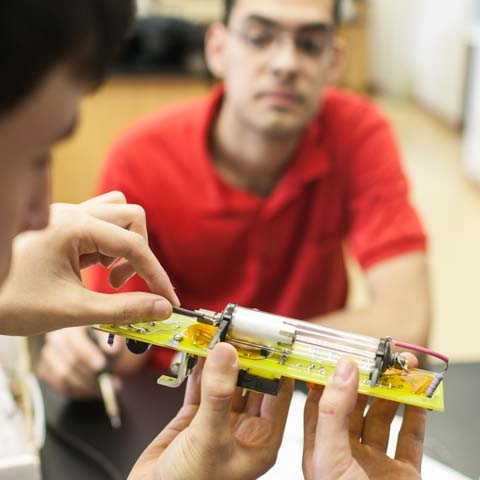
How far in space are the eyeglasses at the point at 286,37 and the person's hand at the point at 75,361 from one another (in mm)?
638

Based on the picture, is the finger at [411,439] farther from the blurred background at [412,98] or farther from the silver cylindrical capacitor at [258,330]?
the blurred background at [412,98]

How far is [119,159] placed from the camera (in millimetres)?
1339

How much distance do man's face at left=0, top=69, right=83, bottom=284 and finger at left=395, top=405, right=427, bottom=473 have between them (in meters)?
0.43

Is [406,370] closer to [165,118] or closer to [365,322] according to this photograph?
[365,322]

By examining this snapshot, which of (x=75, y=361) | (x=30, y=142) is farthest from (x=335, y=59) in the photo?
(x=30, y=142)

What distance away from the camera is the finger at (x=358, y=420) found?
69cm

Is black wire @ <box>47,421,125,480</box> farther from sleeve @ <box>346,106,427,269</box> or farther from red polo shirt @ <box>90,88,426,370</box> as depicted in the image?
sleeve @ <box>346,106,427,269</box>

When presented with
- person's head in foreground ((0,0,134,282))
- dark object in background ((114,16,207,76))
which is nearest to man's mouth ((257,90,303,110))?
person's head in foreground ((0,0,134,282))

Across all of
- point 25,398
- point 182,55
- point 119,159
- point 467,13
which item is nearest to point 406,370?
point 25,398

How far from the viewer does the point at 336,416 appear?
612 mm

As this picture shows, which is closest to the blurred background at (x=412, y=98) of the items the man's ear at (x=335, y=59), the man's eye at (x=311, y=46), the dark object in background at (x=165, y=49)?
the dark object in background at (x=165, y=49)

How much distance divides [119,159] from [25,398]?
52 cm

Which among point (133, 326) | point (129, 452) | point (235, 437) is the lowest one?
point (129, 452)

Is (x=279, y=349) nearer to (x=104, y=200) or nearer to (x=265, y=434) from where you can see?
(x=265, y=434)
